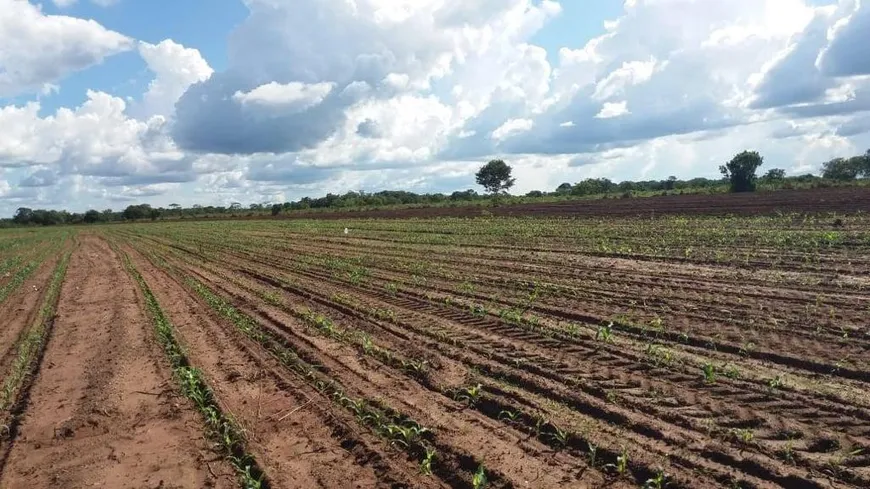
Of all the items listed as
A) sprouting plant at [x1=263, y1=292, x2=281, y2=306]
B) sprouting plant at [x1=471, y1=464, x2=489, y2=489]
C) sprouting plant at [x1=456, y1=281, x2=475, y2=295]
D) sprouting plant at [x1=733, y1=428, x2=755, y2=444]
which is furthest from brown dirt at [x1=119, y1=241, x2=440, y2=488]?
sprouting plant at [x1=456, y1=281, x2=475, y2=295]

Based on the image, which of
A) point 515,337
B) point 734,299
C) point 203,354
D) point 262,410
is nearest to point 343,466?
point 262,410

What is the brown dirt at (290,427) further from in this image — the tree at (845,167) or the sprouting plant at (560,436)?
the tree at (845,167)

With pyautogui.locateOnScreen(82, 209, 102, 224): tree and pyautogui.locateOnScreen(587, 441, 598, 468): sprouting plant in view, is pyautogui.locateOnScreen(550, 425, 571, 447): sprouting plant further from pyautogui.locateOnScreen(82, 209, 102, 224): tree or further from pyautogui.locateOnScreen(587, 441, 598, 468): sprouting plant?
pyautogui.locateOnScreen(82, 209, 102, 224): tree

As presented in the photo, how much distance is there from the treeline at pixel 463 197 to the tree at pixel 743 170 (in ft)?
1.27

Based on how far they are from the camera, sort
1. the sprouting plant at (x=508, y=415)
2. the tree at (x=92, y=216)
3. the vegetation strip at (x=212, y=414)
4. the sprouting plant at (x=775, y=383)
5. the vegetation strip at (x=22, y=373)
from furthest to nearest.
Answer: the tree at (x=92, y=216) → the vegetation strip at (x=22, y=373) → the sprouting plant at (x=775, y=383) → the sprouting plant at (x=508, y=415) → the vegetation strip at (x=212, y=414)

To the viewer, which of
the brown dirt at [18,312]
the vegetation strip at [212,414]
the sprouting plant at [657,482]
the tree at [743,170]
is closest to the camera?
the sprouting plant at [657,482]

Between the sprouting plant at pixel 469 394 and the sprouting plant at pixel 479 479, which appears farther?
the sprouting plant at pixel 469 394

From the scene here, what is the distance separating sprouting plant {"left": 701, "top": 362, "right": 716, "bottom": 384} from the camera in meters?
6.30

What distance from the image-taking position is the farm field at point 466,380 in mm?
4945

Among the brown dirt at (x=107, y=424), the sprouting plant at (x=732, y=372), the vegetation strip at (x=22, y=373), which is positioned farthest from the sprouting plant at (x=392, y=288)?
the sprouting plant at (x=732, y=372)

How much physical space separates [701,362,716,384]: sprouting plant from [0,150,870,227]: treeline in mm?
47734

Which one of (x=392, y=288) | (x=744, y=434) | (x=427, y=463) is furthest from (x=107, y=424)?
(x=392, y=288)

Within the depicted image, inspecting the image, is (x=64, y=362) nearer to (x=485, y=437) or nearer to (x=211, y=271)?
(x=485, y=437)

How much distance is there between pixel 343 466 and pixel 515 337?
3.91m
